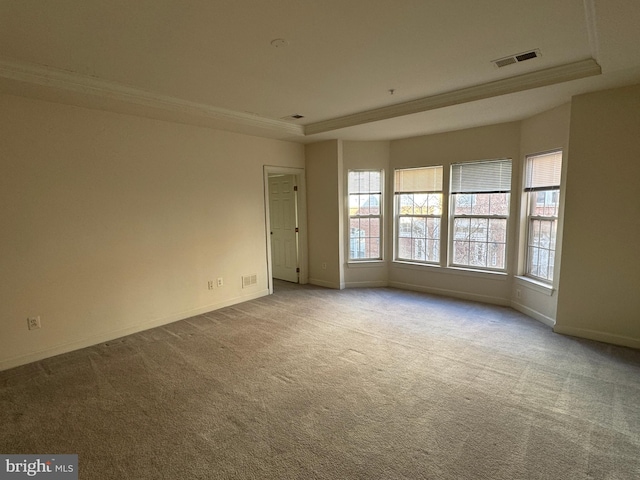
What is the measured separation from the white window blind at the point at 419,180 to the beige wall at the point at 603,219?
1916 millimetres

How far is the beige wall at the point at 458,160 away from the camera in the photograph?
15.0 feet

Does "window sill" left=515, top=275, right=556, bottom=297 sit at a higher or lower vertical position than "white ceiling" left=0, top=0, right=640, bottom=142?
lower

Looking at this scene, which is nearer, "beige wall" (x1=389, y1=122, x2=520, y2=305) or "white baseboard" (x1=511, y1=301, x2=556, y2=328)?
"white baseboard" (x1=511, y1=301, x2=556, y2=328)

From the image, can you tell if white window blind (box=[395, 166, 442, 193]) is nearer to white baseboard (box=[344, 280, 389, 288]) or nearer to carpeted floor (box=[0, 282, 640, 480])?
white baseboard (box=[344, 280, 389, 288])

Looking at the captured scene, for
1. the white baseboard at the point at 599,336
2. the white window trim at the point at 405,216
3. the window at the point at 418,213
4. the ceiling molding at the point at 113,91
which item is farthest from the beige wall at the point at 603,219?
the ceiling molding at the point at 113,91

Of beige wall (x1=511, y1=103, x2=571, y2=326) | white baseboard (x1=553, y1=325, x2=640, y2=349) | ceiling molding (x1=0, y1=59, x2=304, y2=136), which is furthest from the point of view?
beige wall (x1=511, y1=103, x2=571, y2=326)

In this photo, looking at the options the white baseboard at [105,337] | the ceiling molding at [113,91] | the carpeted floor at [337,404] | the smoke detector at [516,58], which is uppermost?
the smoke detector at [516,58]

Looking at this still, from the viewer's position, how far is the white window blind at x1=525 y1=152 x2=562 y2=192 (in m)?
3.93

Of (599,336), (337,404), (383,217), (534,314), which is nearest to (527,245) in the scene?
(534,314)

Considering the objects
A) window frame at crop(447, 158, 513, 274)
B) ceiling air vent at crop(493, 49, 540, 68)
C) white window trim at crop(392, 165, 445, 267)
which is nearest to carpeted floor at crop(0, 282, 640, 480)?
window frame at crop(447, 158, 513, 274)

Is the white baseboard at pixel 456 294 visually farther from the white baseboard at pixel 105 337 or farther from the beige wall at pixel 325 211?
the white baseboard at pixel 105 337

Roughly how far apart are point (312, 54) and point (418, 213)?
11.6 ft

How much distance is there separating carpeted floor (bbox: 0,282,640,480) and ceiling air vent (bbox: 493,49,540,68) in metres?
2.74

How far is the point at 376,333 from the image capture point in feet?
12.4
